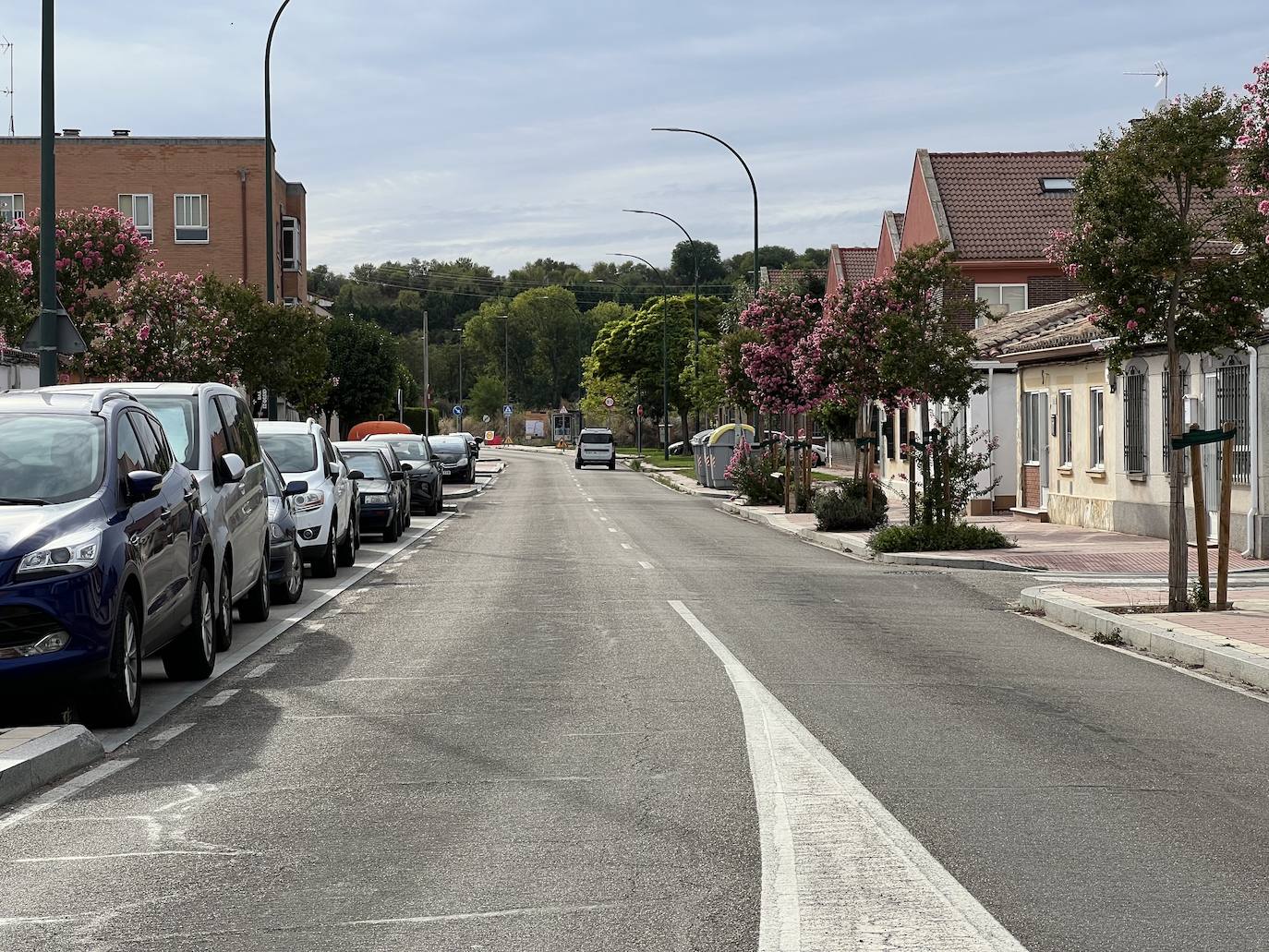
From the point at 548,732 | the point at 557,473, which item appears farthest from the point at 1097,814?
the point at 557,473

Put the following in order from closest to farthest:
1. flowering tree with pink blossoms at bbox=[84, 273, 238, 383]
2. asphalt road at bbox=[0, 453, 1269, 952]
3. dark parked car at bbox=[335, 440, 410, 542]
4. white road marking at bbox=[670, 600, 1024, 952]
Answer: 1. white road marking at bbox=[670, 600, 1024, 952]
2. asphalt road at bbox=[0, 453, 1269, 952]
3. dark parked car at bbox=[335, 440, 410, 542]
4. flowering tree with pink blossoms at bbox=[84, 273, 238, 383]

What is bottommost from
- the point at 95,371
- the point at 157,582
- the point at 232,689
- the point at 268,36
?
the point at 232,689

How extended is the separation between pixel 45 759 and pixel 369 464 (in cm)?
1945

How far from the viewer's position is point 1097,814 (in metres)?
6.97

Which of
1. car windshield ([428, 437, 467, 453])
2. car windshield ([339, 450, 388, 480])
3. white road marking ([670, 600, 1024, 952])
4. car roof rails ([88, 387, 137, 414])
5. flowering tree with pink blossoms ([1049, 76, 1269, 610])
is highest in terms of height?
flowering tree with pink blossoms ([1049, 76, 1269, 610])

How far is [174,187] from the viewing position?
57.8 metres

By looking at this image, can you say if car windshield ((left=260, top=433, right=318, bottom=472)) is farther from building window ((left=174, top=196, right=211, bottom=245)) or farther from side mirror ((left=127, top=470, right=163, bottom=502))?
building window ((left=174, top=196, right=211, bottom=245))

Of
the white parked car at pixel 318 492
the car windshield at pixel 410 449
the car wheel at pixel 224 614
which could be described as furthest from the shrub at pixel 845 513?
the car wheel at pixel 224 614

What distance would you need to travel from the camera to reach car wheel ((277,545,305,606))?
653 inches

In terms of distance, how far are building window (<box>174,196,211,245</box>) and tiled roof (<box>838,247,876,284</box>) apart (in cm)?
2540

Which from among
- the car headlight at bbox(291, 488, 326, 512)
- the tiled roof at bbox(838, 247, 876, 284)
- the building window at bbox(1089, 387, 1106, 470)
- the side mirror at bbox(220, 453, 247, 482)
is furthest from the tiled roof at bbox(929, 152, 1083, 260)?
the side mirror at bbox(220, 453, 247, 482)

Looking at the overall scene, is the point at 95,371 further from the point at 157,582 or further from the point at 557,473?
the point at 557,473

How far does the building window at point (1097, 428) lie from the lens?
29125 mm

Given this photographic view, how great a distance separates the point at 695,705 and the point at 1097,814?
3.37 meters
